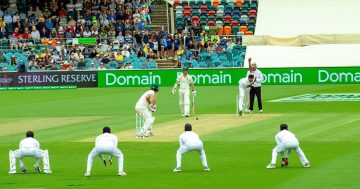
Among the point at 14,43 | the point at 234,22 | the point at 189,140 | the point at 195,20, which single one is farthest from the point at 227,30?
the point at 189,140

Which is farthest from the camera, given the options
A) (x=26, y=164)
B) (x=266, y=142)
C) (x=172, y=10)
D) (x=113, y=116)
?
(x=172, y=10)

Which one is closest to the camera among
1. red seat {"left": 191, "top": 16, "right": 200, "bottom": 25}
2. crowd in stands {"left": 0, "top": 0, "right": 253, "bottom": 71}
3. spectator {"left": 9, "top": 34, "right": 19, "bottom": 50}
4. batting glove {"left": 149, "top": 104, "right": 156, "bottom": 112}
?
batting glove {"left": 149, "top": 104, "right": 156, "bottom": 112}

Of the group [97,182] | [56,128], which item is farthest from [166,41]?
[97,182]

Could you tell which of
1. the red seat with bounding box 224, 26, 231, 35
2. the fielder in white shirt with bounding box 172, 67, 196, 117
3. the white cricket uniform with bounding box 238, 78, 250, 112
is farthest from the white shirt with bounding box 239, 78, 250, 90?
the red seat with bounding box 224, 26, 231, 35

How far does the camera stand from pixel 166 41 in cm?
7100

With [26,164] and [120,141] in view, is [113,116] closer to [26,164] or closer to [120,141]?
A: [120,141]

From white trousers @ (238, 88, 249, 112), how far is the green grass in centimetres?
134

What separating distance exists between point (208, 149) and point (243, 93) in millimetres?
11688

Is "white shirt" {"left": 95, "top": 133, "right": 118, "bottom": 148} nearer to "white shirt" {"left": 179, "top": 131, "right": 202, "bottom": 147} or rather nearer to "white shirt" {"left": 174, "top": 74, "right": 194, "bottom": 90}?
"white shirt" {"left": 179, "top": 131, "right": 202, "bottom": 147}

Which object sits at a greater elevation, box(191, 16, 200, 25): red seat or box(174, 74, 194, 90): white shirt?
box(191, 16, 200, 25): red seat

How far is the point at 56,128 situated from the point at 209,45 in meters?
31.4

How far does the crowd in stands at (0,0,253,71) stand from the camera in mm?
69375

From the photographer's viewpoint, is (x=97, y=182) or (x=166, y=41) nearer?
(x=97, y=182)

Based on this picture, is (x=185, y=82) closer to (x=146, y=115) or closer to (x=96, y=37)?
(x=146, y=115)
